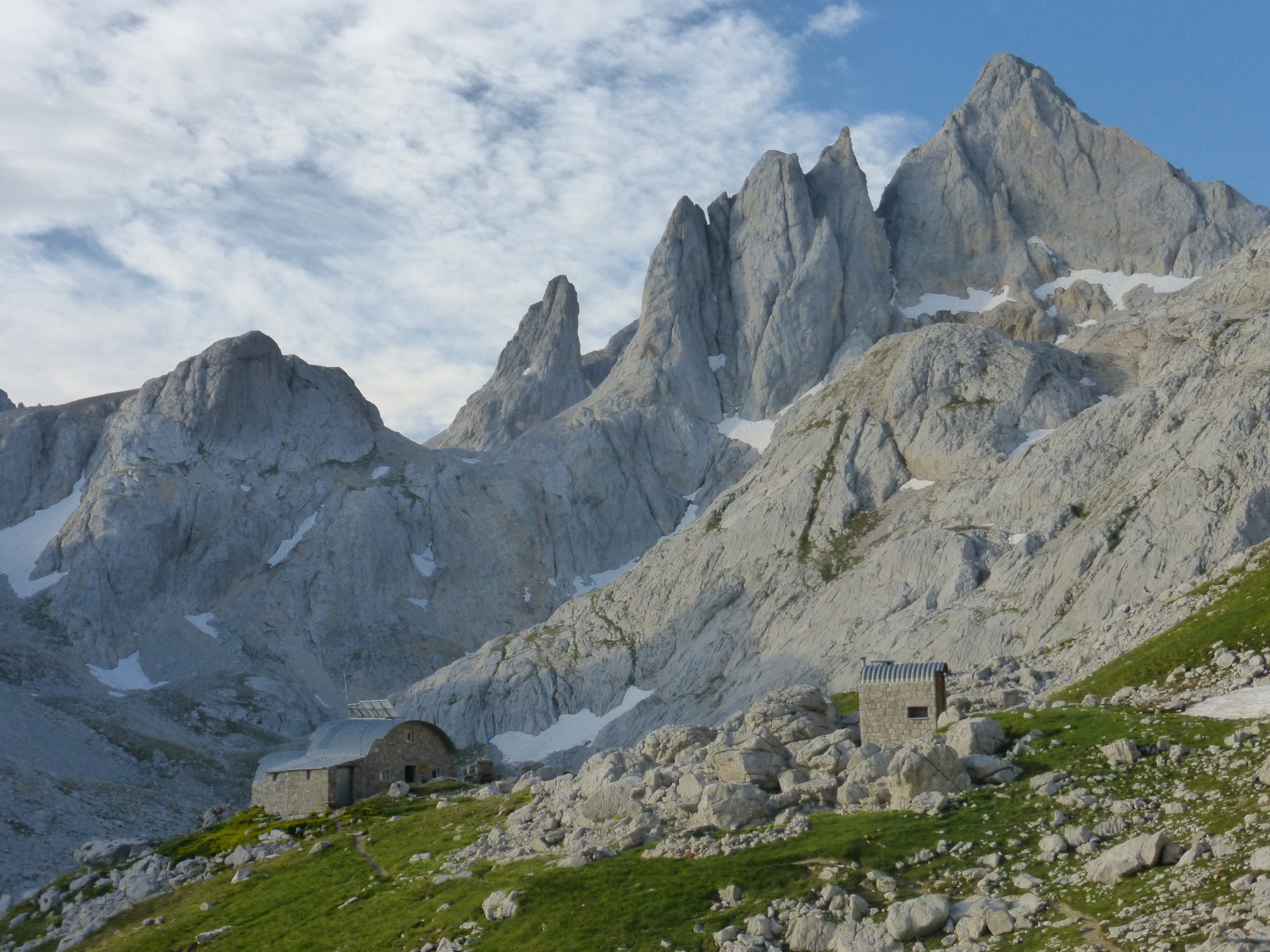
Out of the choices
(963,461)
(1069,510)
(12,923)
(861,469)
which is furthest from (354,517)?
(12,923)

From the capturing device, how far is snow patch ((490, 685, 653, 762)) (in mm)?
123500

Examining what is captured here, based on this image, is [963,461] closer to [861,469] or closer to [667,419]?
[861,469]

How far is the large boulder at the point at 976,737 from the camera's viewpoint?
147 ft

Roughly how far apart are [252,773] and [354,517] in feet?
186

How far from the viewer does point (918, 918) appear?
106 ft

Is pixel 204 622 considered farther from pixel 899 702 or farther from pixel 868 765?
pixel 868 765

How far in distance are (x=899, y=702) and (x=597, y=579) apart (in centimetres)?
12956

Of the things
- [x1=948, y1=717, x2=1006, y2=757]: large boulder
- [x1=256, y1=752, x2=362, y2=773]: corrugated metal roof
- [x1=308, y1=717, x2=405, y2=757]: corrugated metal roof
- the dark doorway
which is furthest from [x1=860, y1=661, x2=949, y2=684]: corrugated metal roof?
[x1=308, y1=717, x2=405, y2=757]: corrugated metal roof

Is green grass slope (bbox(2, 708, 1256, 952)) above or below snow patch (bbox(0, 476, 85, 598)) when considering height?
below

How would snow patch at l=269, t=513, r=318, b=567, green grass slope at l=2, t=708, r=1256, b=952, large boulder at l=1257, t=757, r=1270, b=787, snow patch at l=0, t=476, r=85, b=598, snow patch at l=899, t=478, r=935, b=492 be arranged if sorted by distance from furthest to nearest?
1. snow patch at l=269, t=513, r=318, b=567
2. snow patch at l=0, t=476, r=85, b=598
3. snow patch at l=899, t=478, r=935, b=492
4. green grass slope at l=2, t=708, r=1256, b=952
5. large boulder at l=1257, t=757, r=1270, b=787

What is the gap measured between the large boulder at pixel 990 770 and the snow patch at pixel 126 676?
12700cm

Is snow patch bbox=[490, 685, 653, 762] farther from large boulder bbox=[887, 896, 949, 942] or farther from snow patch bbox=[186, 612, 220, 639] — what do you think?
large boulder bbox=[887, 896, 949, 942]

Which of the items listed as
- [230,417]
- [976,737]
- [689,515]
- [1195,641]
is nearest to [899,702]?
[976,737]

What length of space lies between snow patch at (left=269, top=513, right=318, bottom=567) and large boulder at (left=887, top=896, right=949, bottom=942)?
153797 millimetres
